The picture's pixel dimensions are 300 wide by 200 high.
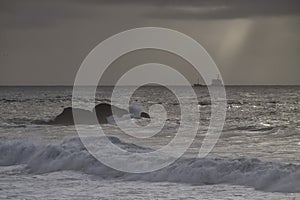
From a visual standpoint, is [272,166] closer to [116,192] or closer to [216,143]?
[116,192]

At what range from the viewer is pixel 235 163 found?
17.5 metres

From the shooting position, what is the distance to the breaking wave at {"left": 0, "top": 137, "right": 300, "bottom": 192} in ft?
51.7

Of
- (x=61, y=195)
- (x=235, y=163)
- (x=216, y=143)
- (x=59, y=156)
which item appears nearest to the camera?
(x=61, y=195)

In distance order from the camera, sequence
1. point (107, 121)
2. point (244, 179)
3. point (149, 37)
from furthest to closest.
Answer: point (149, 37) → point (107, 121) → point (244, 179)

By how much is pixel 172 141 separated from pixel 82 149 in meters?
6.01

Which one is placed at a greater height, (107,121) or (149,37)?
(149,37)

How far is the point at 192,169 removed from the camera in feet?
56.7

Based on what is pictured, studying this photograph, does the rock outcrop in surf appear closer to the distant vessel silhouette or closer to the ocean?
the ocean

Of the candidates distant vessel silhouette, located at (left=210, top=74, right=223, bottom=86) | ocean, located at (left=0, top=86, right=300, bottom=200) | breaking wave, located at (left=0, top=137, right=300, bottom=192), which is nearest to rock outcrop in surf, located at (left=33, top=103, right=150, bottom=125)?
ocean, located at (left=0, top=86, right=300, bottom=200)

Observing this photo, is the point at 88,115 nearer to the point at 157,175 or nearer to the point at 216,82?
the point at 157,175

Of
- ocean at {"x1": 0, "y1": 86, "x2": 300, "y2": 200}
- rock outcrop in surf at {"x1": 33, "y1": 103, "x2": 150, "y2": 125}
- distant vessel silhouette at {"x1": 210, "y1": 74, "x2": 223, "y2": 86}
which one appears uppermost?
distant vessel silhouette at {"x1": 210, "y1": 74, "x2": 223, "y2": 86}

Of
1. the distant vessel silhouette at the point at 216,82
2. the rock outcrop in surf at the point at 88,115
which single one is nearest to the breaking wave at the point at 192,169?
the rock outcrop in surf at the point at 88,115

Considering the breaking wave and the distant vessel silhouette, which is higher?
the distant vessel silhouette

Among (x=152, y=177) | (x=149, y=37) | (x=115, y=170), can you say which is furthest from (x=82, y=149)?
(x=149, y=37)
